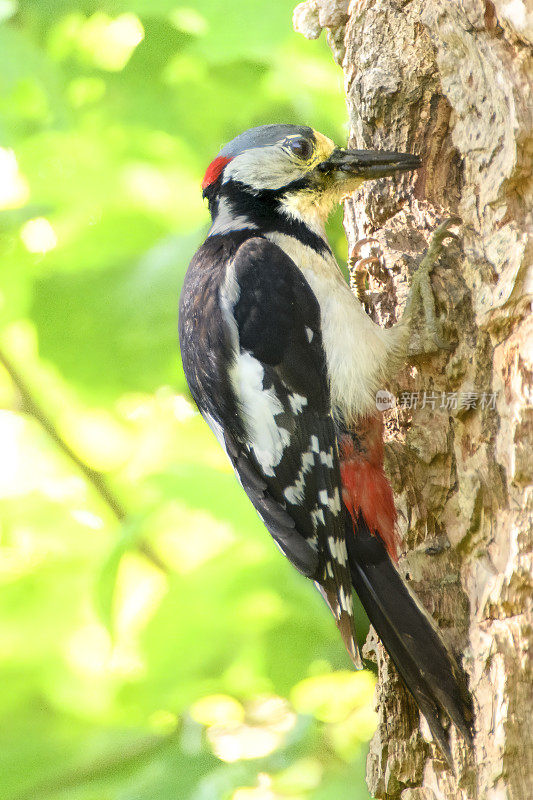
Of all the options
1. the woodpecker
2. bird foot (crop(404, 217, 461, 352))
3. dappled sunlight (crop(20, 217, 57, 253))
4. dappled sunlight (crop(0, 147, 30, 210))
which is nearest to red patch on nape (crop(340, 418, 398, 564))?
the woodpecker

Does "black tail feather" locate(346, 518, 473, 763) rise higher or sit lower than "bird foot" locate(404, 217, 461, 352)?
lower

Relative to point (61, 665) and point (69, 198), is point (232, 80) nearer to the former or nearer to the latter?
point (69, 198)

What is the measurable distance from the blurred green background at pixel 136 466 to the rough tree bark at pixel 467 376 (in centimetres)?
30

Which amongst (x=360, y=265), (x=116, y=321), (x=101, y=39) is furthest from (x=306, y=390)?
(x=101, y=39)

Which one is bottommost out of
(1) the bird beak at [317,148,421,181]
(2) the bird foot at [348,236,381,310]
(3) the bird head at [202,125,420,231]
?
(2) the bird foot at [348,236,381,310]

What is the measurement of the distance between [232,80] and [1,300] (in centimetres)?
82

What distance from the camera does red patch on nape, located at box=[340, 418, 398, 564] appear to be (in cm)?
154

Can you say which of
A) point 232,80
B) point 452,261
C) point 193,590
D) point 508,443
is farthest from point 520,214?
point 193,590

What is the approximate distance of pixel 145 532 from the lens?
1.71m

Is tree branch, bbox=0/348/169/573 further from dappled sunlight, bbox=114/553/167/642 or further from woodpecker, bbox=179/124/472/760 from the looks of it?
woodpecker, bbox=179/124/472/760

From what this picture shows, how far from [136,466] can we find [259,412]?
553mm

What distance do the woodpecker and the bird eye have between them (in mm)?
115

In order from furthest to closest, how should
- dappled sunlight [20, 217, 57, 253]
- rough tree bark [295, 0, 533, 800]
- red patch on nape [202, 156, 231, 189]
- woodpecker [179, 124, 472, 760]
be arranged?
1. dappled sunlight [20, 217, 57, 253]
2. red patch on nape [202, 156, 231, 189]
3. woodpecker [179, 124, 472, 760]
4. rough tree bark [295, 0, 533, 800]

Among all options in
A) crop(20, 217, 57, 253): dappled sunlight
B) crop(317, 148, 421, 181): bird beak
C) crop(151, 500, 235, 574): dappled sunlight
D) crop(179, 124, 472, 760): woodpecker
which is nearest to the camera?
crop(179, 124, 472, 760): woodpecker
